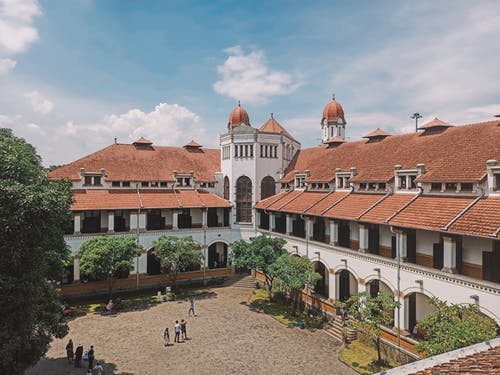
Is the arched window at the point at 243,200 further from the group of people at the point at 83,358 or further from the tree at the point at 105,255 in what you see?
the group of people at the point at 83,358

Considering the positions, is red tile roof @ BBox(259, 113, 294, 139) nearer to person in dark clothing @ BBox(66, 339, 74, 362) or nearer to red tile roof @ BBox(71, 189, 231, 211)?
red tile roof @ BBox(71, 189, 231, 211)

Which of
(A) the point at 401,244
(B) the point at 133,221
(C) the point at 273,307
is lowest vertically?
(C) the point at 273,307

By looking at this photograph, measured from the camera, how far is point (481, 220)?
52.8 ft

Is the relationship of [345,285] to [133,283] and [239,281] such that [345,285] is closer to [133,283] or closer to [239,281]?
[239,281]

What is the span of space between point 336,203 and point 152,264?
18358 millimetres

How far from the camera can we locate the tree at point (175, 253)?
28.7m

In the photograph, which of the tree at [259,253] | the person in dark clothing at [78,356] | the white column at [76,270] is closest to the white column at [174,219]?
the tree at [259,253]

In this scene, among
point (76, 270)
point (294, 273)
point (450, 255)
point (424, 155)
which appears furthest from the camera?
point (76, 270)

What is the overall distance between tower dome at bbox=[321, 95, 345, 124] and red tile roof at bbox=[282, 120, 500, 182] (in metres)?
18.9

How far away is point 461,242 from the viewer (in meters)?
17.6

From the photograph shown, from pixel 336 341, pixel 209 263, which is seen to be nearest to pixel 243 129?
pixel 209 263

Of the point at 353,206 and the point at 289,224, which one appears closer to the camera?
the point at 353,206

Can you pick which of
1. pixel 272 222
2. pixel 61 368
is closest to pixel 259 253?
pixel 272 222

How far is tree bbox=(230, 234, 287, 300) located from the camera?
26.9 metres
